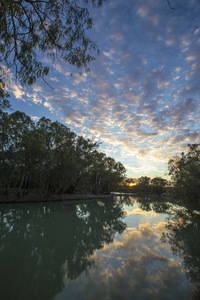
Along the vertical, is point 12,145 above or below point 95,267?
above

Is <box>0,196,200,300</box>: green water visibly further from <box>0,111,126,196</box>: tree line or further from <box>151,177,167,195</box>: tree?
<box>151,177,167,195</box>: tree

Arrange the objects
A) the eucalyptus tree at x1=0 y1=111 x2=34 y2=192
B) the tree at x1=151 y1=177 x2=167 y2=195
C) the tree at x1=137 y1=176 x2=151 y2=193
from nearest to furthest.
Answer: the eucalyptus tree at x1=0 y1=111 x2=34 y2=192 → the tree at x1=151 y1=177 x2=167 y2=195 → the tree at x1=137 y1=176 x2=151 y2=193

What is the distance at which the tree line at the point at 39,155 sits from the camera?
2510cm

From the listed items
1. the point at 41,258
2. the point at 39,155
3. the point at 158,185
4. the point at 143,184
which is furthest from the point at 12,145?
the point at 143,184

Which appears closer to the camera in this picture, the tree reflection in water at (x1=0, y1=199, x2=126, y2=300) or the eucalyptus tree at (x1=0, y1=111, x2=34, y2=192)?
the tree reflection in water at (x1=0, y1=199, x2=126, y2=300)

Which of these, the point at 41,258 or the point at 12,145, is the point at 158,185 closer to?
the point at 12,145

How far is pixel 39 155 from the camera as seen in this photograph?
88.7 ft

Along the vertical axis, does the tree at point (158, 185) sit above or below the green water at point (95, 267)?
above

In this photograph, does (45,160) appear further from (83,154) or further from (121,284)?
(121,284)

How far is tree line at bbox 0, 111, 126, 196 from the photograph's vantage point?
25102 mm

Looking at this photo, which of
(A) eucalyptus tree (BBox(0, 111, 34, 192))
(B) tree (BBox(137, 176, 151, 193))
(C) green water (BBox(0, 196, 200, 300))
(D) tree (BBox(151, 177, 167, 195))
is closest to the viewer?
(C) green water (BBox(0, 196, 200, 300))

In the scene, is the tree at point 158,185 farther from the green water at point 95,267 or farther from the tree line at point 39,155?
the green water at point 95,267

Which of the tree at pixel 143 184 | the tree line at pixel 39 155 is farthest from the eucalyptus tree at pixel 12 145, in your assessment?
the tree at pixel 143 184

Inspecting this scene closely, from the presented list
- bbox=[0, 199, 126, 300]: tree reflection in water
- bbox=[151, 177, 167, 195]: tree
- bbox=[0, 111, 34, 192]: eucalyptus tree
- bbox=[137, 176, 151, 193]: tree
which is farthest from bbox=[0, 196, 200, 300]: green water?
bbox=[137, 176, 151, 193]: tree
